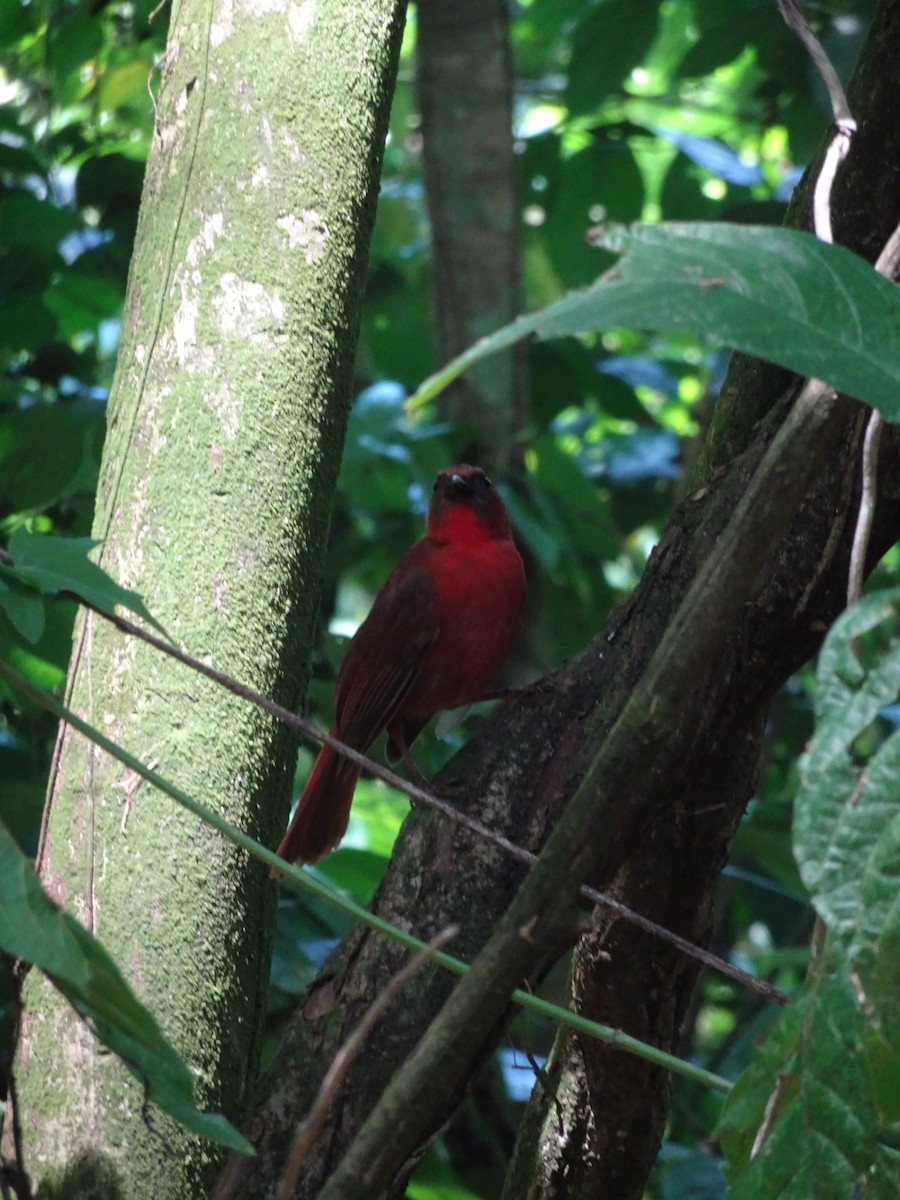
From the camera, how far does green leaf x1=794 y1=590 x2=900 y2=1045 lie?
2.71 feet

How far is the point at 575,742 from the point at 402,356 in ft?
10.0

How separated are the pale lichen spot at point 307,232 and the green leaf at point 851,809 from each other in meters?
1.20

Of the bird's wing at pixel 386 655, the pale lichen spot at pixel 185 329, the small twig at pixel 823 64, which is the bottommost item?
the bird's wing at pixel 386 655

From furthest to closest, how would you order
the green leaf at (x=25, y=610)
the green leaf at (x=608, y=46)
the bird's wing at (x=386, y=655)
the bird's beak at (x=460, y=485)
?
1. the bird's beak at (x=460, y=485)
2. the green leaf at (x=608, y=46)
3. the bird's wing at (x=386, y=655)
4. the green leaf at (x=25, y=610)

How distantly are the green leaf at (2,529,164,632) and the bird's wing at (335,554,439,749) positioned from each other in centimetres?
179

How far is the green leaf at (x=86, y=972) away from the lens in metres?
1.02

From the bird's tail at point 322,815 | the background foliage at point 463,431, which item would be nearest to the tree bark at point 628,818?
the background foliage at point 463,431

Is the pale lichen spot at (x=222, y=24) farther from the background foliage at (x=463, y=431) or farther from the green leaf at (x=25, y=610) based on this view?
the green leaf at (x=25, y=610)

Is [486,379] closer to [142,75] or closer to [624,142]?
[624,142]

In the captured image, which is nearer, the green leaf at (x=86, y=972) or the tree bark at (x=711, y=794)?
the green leaf at (x=86, y=972)

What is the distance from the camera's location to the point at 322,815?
298cm

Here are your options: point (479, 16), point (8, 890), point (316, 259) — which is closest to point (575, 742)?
point (316, 259)

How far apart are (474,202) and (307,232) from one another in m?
2.52

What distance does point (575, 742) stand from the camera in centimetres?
183
